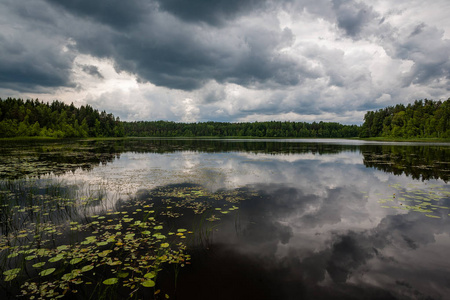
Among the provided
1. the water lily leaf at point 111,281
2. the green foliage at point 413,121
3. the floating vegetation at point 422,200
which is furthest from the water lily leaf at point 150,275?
the green foliage at point 413,121

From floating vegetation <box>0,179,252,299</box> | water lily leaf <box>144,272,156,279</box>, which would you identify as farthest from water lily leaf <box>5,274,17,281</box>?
water lily leaf <box>144,272,156,279</box>

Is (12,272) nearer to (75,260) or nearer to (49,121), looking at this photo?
(75,260)

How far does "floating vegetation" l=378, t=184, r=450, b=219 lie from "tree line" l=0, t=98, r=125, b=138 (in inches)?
4735

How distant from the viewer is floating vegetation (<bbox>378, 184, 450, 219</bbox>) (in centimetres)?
1038

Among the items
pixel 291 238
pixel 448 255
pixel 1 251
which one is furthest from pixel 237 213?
pixel 1 251

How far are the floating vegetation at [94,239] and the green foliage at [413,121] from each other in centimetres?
12795

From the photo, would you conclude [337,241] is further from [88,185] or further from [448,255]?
[88,185]

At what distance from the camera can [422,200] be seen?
39.1 feet

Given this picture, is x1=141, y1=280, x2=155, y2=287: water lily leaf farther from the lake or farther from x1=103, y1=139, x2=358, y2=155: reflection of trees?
x1=103, y1=139, x2=358, y2=155: reflection of trees

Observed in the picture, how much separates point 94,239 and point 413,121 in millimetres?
141591

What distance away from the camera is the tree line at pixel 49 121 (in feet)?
301

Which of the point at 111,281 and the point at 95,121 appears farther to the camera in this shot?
the point at 95,121

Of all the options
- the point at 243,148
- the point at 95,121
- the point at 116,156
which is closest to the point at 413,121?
the point at 243,148

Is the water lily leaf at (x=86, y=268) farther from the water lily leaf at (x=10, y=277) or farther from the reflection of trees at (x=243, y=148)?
the reflection of trees at (x=243, y=148)
